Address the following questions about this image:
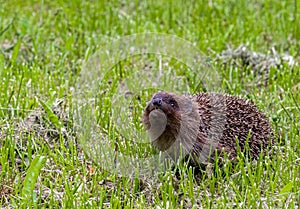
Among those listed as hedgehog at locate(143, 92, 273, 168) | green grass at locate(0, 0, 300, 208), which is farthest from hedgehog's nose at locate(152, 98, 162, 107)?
green grass at locate(0, 0, 300, 208)

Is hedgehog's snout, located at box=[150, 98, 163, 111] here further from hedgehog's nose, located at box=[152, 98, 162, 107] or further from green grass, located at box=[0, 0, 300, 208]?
green grass, located at box=[0, 0, 300, 208]

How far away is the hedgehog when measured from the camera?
13.2ft

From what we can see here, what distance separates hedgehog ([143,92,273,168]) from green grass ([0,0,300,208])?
13cm

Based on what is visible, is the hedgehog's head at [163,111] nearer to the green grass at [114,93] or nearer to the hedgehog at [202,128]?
the hedgehog at [202,128]

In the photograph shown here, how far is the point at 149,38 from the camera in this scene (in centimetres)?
644

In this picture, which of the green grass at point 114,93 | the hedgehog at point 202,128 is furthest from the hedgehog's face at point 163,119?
the green grass at point 114,93

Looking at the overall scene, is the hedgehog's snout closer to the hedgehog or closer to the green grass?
the hedgehog

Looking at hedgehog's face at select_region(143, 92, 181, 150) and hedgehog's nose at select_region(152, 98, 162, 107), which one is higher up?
hedgehog's nose at select_region(152, 98, 162, 107)

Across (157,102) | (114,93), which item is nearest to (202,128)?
(157,102)

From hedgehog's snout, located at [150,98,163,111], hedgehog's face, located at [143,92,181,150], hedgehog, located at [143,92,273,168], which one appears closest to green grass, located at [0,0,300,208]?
hedgehog, located at [143,92,273,168]

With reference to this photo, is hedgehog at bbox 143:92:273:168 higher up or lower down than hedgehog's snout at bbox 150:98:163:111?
lower down

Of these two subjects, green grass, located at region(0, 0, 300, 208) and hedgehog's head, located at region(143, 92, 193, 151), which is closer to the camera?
green grass, located at region(0, 0, 300, 208)

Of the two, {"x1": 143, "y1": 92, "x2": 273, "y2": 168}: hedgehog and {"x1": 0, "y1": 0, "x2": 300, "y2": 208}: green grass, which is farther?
{"x1": 143, "y1": 92, "x2": 273, "y2": 168}: hedgehog

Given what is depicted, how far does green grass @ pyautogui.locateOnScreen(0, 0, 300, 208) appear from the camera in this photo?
3.70m
